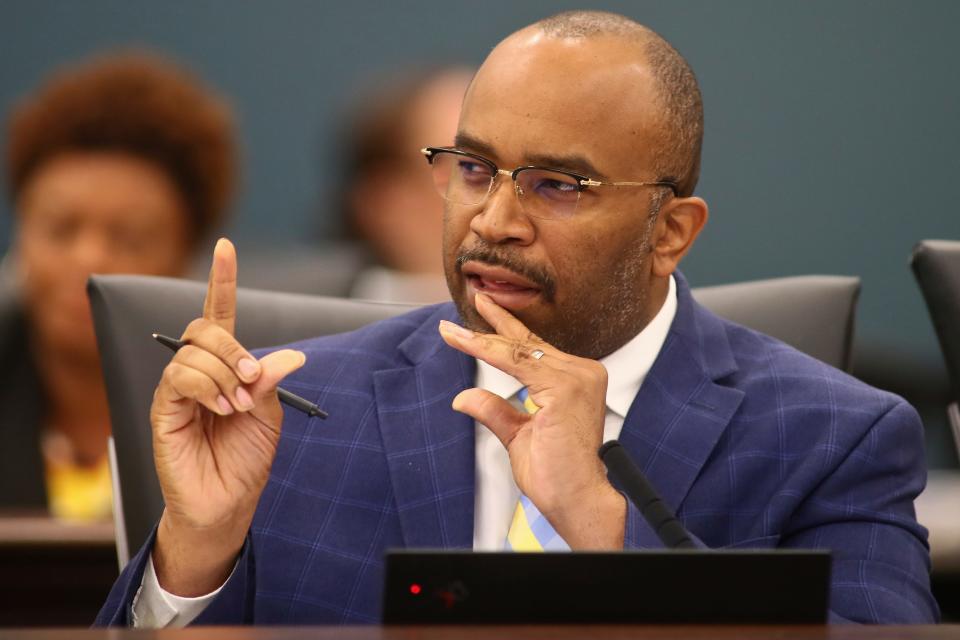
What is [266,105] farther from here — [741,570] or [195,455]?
[741,570]

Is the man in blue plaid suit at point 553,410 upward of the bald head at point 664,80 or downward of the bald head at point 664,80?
downward

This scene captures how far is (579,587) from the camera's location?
3.44 ft

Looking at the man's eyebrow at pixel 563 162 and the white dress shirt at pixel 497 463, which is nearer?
the white dress shirt at pixel 497 463

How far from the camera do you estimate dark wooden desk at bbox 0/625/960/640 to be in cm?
100

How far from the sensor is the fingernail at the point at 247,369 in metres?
1.44

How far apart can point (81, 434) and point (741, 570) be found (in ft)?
6.12

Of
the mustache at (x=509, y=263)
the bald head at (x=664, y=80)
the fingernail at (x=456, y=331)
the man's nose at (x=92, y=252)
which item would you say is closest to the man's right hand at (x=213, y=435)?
the fingernail at (x=456, y=331)

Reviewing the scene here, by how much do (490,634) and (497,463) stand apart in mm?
749

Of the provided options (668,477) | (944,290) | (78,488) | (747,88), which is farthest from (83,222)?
(747,88)

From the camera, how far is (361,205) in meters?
3.92

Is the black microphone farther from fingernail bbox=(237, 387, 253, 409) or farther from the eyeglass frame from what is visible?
the eyeglass frame

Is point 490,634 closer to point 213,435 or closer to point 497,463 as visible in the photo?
point 213,435

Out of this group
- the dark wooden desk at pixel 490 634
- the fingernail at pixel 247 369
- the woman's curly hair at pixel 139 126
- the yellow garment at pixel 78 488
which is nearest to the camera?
the dark wooden desk at pixel 490 634

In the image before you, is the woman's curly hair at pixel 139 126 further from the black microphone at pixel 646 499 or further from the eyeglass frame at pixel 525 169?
the black microphone at pixel 646 499
